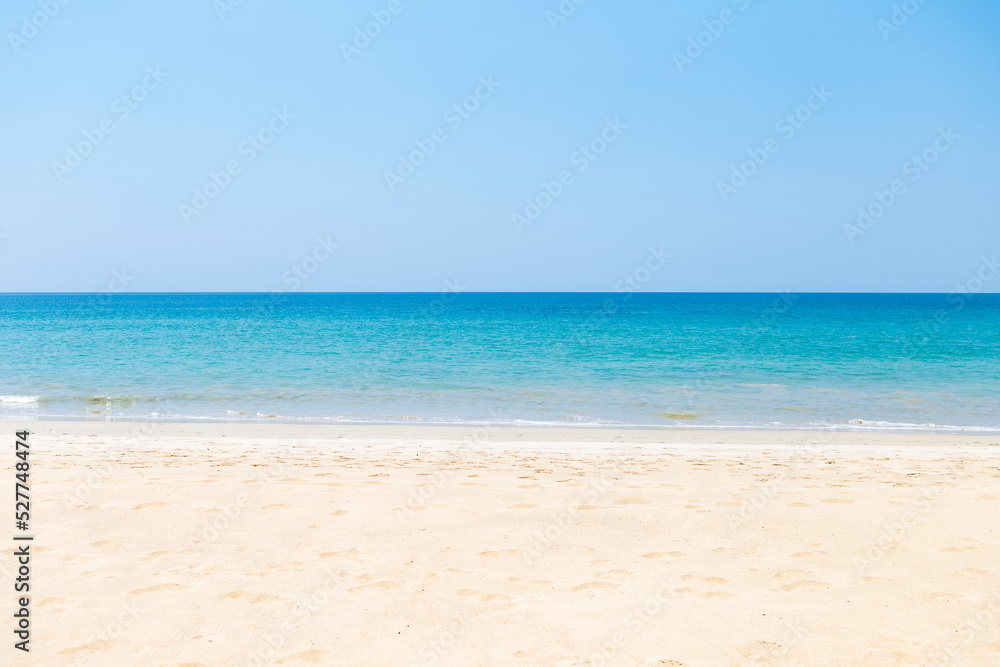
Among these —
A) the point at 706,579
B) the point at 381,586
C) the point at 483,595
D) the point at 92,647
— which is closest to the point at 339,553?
the point at 381,586

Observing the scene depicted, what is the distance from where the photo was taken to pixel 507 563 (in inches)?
216

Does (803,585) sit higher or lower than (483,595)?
higher

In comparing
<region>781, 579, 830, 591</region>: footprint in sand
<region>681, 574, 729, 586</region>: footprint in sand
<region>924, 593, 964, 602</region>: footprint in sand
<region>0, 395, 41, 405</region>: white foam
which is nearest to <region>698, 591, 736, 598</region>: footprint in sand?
<region>681, 574, 729, 586</region>: footprint in sand

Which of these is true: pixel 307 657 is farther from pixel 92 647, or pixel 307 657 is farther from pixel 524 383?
pixel 524 383

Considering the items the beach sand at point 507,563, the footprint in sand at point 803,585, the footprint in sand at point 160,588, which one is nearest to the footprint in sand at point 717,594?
the beach sand at point 507,563

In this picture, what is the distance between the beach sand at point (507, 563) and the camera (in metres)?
4.16

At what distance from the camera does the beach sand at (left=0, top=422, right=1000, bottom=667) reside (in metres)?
4.16

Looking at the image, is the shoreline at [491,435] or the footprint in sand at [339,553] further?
the shoreline at [491,435]

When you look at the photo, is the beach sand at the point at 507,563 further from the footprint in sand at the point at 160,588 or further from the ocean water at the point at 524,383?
the ocean water at the point at 524,383

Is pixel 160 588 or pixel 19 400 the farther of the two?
pixel 19 400

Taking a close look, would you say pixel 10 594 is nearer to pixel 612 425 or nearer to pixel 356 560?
pixel 356 560

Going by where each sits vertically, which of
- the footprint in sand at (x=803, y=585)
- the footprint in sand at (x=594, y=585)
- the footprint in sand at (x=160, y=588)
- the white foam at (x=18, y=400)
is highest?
the footprint in sand at (x=803, y=585)

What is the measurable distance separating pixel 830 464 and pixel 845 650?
6570 mm

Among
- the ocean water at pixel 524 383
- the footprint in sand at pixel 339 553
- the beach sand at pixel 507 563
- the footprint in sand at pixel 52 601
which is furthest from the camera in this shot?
the ocean water at pixel 524 383
